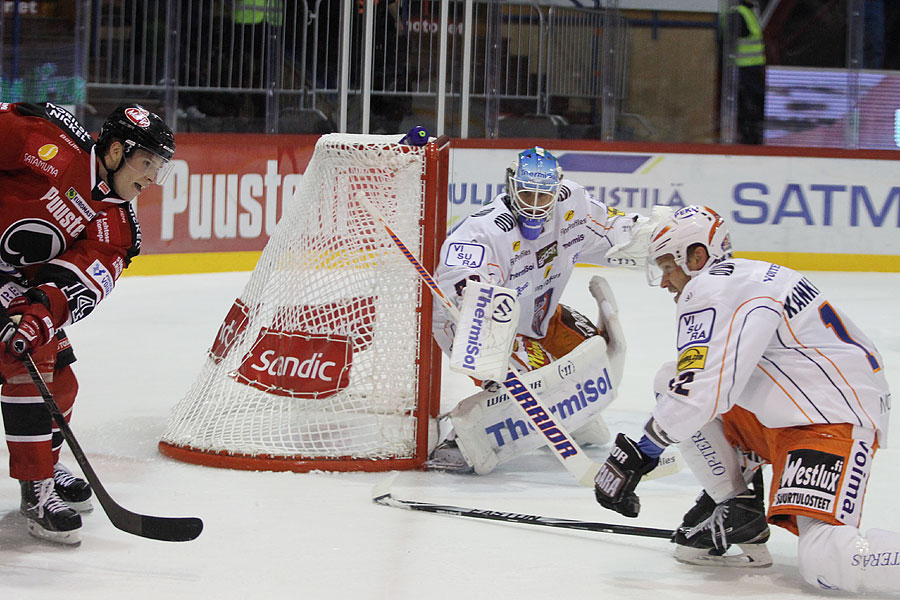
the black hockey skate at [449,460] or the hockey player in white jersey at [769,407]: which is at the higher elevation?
the hockey player in white jersey at [769,407]

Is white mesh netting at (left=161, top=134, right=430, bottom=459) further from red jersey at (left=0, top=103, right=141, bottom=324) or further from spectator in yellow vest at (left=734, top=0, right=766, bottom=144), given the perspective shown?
spectator in yellow vest at (left=734, top=0, right=766, bottom=144)

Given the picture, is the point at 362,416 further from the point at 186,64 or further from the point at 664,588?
the point at 186,64

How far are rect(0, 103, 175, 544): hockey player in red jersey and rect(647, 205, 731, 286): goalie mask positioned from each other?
1110 mm

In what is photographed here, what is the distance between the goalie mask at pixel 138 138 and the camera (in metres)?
2.69

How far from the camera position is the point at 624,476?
244cm

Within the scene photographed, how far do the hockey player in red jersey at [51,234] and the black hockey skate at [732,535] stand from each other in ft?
4.31

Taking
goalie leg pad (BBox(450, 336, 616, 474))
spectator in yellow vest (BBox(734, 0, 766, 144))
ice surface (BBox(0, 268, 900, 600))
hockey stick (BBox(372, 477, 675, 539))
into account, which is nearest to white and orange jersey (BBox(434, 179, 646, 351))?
goalie leg pad (BBox(450, 336, 616, 474))

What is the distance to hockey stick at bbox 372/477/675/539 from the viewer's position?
275 centimetres

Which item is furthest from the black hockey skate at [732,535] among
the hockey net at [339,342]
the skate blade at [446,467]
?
the hockey net at [339,342]

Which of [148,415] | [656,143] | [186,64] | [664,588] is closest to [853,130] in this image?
[656,143]

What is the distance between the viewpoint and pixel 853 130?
28.2ft

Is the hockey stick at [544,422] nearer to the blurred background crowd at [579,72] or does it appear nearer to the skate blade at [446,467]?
the skate blade at [446,467]

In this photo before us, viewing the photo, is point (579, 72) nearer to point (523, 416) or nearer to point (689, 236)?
point (523, 416)

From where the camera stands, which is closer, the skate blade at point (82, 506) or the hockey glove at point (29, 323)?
the hockey glove at point (29, 323)
